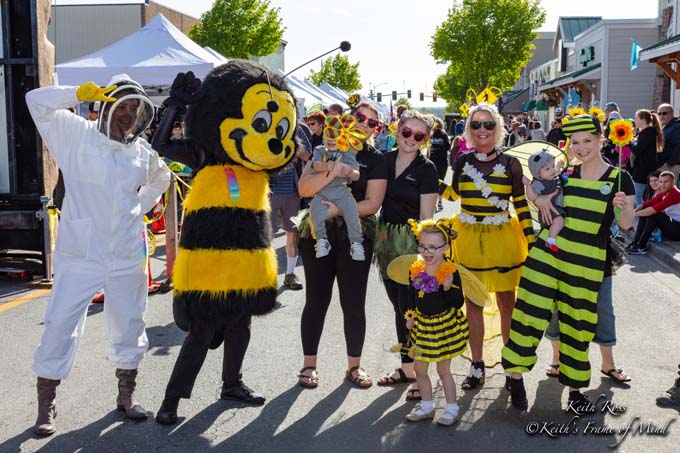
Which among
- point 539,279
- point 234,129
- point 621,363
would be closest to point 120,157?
point 234,129

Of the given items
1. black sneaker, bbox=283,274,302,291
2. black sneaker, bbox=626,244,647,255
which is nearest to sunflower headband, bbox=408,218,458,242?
black sneaker, bbox=283,274,302,291

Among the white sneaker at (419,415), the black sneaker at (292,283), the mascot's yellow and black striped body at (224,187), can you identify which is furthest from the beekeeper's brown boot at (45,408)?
the black sneaker at (292,283)

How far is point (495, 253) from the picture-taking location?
15.8 ft

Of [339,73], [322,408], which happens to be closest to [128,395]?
[322,408]

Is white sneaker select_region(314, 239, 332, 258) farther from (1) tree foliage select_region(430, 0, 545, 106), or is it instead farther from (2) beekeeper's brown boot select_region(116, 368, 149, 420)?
(1) tree foliage select_region(430, 0, 545, 106)

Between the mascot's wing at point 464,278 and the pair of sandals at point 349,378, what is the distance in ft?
2.43

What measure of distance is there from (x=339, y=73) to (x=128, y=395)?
220ft

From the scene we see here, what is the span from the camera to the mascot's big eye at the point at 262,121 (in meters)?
4.27

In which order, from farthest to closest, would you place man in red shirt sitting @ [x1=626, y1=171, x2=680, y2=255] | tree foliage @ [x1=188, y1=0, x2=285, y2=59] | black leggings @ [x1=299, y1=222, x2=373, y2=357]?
tree foliage @ [x1=188, y1=0, x2=285, y2=59] → man in red shirt sitting @ [x1=626, y1=171, x2=680, y2=255] → black leggings @ [x1=299, y1=222, x2=373, y2=357]

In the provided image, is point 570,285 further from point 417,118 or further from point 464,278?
point 417,118

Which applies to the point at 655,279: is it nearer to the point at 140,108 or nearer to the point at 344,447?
the point at 344,447

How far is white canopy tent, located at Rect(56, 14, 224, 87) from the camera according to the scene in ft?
41.4

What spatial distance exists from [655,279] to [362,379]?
5.09 m

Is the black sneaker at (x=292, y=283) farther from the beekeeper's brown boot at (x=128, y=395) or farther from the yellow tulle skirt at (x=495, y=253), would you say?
the beekeeper's brown boot at (x=128, y=395)
